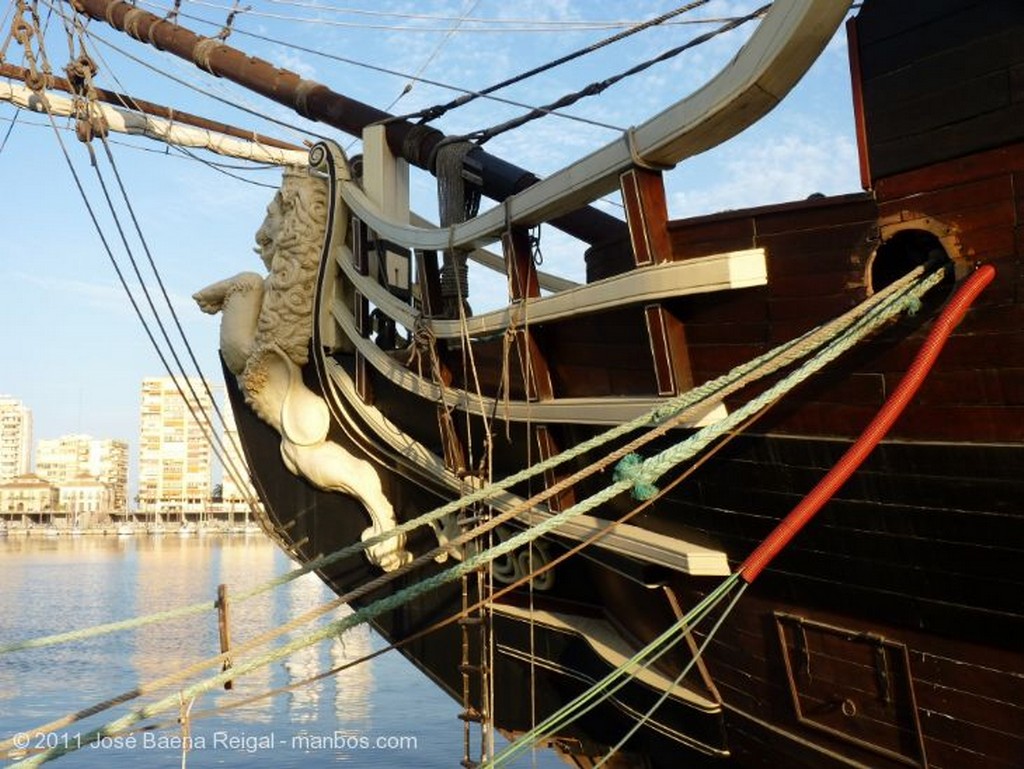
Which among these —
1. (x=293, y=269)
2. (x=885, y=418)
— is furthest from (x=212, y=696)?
(x=885, y=418)

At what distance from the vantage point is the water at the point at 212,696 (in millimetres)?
10695

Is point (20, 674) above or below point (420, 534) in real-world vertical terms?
below

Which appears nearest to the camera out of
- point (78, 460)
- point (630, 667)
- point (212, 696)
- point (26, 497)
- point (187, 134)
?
point (630, 667)

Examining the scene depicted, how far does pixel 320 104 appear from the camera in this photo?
7328 mm

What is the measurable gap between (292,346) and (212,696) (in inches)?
429

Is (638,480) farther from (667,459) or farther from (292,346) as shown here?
(292,346)

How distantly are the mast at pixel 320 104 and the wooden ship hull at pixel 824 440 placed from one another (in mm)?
626

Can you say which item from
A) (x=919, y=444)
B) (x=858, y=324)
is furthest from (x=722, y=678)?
(x=858, y=324)

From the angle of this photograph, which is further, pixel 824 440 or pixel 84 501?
pixel 84 501

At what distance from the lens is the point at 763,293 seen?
3.23 metres

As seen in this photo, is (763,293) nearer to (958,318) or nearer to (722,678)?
(958,318)

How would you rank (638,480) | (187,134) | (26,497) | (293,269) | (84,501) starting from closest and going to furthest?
(638,480) → (293,269) → (187,134) → (26,497) → (84,501)

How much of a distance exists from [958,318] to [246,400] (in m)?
4.68

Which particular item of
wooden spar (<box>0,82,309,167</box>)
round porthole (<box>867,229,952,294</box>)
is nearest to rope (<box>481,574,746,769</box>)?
round porthole (<box>867,229,952,294</box>)
